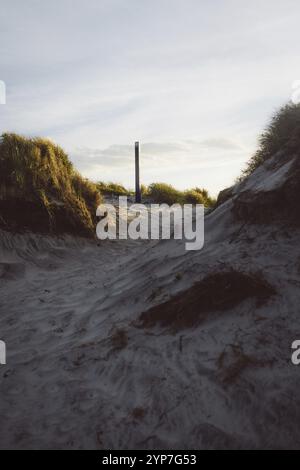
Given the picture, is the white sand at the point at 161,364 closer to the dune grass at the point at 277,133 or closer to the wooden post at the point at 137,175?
the dune grass at the point at 277,133

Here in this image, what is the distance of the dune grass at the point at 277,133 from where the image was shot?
19.8ft

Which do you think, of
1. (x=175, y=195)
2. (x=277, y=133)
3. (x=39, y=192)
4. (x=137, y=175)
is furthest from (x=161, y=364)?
(x=175, y=195)

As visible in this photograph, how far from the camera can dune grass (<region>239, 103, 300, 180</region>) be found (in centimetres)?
605

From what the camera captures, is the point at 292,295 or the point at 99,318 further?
→ the point at 99,318

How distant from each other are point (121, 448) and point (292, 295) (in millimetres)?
1811

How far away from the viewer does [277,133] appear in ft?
20.5

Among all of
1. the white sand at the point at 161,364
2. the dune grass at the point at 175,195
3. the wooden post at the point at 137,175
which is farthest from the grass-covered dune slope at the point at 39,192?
the dune grass at the point at 175,195

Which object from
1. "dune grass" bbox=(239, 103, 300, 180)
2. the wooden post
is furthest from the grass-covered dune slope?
the wooden post

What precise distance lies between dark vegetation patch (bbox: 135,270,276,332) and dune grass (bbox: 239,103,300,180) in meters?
2.88

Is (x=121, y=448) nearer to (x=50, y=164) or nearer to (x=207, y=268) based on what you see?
(x=207, y=268)

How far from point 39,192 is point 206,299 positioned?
5.46 m

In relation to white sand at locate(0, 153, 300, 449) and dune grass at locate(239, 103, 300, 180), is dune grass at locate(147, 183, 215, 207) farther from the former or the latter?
white sand at locate(0, 153, 300, 449)

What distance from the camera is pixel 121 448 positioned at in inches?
98.4
